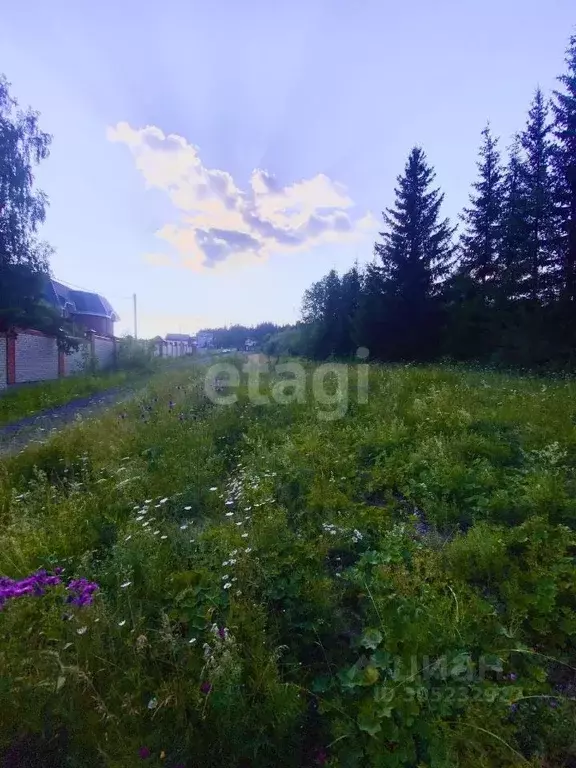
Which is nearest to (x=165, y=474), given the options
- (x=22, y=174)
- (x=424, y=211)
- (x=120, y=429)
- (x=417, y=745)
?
(x=120, y=429)

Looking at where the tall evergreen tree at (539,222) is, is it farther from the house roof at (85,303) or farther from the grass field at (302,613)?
the house roof at (85,303)

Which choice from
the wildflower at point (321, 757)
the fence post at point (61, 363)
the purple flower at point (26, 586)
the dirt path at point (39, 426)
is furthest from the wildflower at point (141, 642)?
the fence post at point (61, 363)

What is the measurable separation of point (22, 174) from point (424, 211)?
18233 mm

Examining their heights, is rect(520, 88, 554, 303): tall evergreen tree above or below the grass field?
above

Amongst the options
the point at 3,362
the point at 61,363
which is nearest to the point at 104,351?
the point at 61,363

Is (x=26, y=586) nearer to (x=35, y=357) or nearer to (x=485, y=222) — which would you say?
(x=35, y=357)

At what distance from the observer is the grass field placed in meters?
1.52

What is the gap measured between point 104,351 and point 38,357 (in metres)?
5.10

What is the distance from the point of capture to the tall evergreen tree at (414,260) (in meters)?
18.6

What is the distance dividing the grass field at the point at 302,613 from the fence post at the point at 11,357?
12279mm

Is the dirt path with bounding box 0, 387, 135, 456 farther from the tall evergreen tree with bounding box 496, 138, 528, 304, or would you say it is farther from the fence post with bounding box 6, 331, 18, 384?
the tall evergreen tree with bounding box 496, 138, 528, 304

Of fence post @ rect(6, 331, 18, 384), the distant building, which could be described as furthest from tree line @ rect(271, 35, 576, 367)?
the distant building

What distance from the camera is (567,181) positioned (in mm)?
13180

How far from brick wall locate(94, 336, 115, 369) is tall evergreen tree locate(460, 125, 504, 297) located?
19370mm
